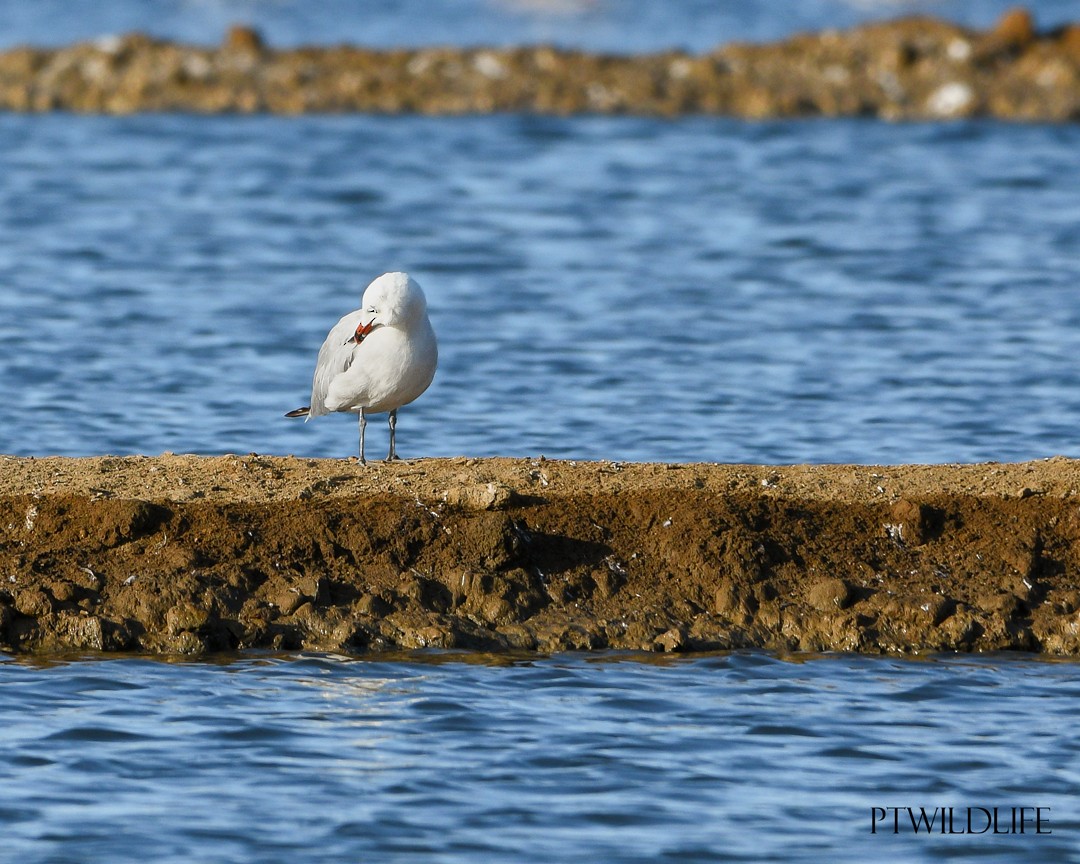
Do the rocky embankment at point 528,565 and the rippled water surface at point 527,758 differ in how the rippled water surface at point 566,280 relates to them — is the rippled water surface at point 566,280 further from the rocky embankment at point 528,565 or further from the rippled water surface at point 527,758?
the rippled water surface at point 527,758

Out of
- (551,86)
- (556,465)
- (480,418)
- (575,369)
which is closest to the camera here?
(556,465)

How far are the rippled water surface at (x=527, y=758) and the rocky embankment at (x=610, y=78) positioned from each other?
24062mm

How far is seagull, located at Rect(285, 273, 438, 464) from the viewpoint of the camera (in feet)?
30.7

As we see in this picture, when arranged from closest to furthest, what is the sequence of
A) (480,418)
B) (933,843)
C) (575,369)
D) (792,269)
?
(933,843)
(480,418)
(575,369)
(792,269)

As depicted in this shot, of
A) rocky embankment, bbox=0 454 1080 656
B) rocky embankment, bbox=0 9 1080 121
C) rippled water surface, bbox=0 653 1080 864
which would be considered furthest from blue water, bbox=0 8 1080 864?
rocky embankment, bbox=0 9 1080 121

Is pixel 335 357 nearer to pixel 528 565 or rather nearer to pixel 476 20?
pixel 528 565

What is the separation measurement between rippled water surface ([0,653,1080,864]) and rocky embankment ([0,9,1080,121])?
2406 centimetres

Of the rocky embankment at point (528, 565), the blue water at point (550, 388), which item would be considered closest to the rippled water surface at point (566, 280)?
the blue water at point (550, 388)

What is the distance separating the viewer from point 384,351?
9.49 meters

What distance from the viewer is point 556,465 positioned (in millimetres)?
9312

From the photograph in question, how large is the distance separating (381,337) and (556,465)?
1.10 meters

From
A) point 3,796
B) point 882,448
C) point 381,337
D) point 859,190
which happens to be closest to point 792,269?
point 859,190

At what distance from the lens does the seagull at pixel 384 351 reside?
9344 mm

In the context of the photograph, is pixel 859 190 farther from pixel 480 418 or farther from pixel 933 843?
pixel 933 843
